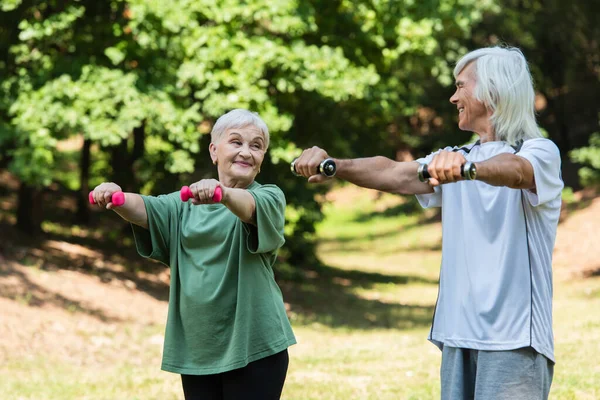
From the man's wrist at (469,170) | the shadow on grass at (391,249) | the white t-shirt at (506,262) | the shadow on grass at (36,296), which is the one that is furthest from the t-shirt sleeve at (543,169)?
the shadow on grass at (391,249)

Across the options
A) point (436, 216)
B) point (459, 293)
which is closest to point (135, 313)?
point (459, 293)

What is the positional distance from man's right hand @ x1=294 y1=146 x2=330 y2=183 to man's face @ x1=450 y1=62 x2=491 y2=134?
585 millimetres

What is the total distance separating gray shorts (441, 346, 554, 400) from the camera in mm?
3086

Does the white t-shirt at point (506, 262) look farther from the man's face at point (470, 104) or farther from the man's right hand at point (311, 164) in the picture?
the man's right hand at point (311, 164)

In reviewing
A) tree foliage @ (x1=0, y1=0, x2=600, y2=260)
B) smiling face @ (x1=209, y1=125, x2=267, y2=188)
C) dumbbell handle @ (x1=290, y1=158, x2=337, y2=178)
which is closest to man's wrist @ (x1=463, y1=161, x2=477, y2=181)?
dumbbell handle @ (x1=290, y1=158, x2=337, y2=178)

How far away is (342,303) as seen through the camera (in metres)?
16.6

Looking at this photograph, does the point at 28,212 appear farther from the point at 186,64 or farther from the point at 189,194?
the point at 189,194

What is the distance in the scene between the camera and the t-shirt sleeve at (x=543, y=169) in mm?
3014

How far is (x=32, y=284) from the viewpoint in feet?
41.1

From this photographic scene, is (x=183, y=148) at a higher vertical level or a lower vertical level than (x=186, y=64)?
lower

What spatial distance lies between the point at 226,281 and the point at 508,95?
1.32 metres

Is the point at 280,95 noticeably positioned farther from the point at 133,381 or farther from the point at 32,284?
the point at 133,381

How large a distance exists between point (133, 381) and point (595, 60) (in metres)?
22.4

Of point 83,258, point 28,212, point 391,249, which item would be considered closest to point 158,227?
point 83,258
